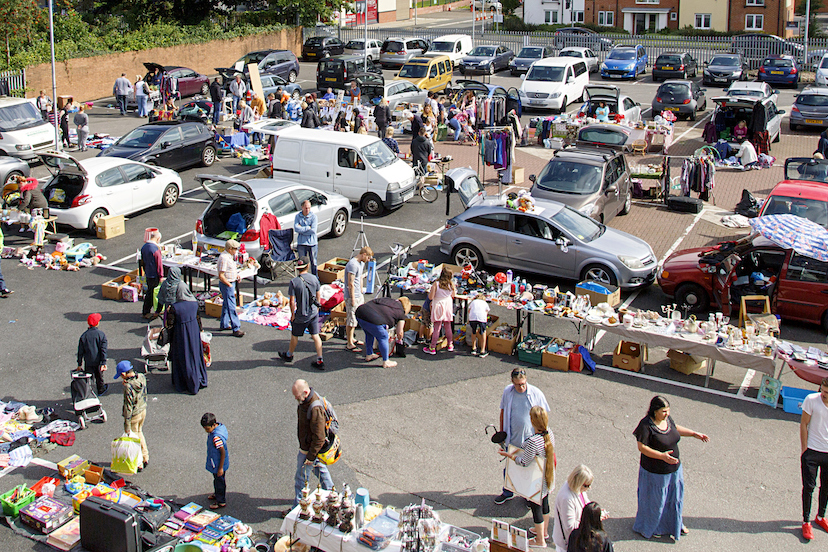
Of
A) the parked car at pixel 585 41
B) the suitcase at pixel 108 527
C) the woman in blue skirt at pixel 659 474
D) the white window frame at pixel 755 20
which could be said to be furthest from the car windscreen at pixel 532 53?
the suitcase at pixel 108 527

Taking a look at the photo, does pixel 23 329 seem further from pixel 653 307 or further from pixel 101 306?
pixel 653 307

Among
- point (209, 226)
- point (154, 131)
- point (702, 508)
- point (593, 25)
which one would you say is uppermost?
point (593, 25)

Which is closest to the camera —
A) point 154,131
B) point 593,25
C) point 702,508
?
point 702,508

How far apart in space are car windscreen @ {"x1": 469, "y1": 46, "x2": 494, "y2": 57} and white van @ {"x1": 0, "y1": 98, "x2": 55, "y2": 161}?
908 inches

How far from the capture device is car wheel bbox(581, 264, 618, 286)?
14383mm

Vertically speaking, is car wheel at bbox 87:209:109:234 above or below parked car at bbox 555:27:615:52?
below

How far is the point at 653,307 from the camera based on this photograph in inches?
563

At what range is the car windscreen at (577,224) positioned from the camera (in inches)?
579

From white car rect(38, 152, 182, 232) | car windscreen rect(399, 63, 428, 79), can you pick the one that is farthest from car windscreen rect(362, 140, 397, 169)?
car windscreen rect(399, 63, 428, 79)

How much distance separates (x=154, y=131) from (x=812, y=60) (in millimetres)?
34048

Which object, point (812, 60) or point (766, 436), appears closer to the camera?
point (766, 436)

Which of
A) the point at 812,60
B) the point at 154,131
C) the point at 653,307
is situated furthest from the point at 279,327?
the point at 812,60

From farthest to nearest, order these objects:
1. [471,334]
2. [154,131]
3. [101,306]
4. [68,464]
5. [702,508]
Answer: [154,131], [101,306], [471,334], [68,464], [702,508]

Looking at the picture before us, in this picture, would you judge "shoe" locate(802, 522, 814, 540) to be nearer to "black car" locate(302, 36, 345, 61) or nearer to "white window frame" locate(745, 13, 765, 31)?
"black car" locate(302, 36, 345, 61)
